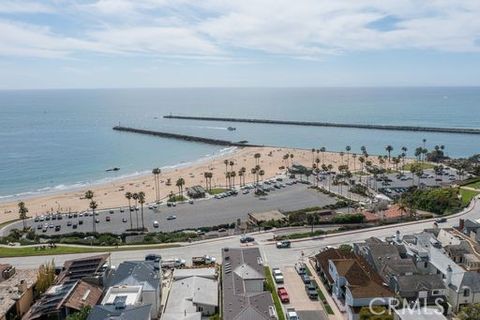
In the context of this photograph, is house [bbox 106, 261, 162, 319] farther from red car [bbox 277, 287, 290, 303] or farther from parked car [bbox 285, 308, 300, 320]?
parked car [bbox 285, 308, 300, 320]

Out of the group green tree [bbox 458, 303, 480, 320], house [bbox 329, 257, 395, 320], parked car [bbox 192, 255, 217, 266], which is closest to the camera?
green tree [bbox 458, 303, 480, 320]

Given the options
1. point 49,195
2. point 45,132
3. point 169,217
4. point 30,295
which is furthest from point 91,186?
point 45,132

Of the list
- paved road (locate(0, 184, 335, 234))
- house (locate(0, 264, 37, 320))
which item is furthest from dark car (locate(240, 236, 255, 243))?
house (locate(0, 264, 37, 320))

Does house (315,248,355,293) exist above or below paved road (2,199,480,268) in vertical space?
above

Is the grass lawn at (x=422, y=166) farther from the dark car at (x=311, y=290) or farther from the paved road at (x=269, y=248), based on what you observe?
the dark car at (x=311, y=290)

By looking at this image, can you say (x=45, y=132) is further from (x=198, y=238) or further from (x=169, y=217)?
(x=198, y=238)

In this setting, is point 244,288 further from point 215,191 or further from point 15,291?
point 215,191

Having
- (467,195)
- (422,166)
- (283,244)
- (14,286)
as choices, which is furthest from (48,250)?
(422,166)
